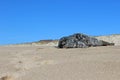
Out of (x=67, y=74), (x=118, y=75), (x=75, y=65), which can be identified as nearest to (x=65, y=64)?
(x=75, y=65)

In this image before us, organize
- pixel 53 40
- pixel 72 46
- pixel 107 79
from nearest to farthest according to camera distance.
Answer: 1. pixel 107 79
2. pixel 72 46
3. pixel 53 40

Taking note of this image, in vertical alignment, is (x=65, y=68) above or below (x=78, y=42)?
below

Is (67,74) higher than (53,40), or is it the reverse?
(53,40)

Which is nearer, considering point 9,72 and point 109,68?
point 109,68

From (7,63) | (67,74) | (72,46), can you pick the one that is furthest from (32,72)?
(72,46)

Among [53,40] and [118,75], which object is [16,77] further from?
[53,40]

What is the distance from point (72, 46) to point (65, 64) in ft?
10.9

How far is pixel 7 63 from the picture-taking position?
7.30 meters

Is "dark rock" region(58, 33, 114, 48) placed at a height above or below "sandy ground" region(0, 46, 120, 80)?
above

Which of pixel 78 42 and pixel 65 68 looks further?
pixel 78 42

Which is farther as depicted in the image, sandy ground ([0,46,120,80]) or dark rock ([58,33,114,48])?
dark rock ([58,33,114,48])

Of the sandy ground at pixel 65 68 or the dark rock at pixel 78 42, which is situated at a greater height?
the dark rock at pixel 78 42

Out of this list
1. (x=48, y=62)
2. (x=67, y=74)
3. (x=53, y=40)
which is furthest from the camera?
(x=53, y=40)

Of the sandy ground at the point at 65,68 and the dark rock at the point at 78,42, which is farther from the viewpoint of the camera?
the dark rock at the point at 78,42
